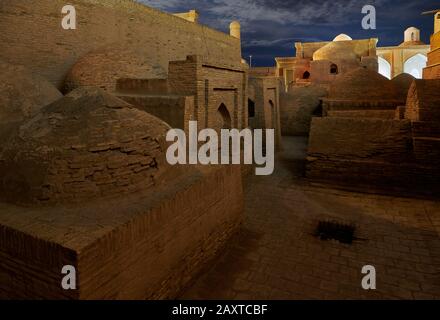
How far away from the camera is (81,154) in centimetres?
379

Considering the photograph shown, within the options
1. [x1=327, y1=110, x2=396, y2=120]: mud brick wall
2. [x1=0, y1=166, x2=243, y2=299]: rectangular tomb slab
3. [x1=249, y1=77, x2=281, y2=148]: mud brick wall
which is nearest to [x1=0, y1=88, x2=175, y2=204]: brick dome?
[x1=0, y1=166, x2=243, y2=299]: rectangular tomb slab

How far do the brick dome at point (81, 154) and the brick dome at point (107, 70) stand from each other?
5.13m

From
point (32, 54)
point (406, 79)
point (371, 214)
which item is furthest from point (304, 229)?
point (406, 79)

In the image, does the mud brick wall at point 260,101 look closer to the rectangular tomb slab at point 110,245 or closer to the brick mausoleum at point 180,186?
the brick mausoleum at point 180,186

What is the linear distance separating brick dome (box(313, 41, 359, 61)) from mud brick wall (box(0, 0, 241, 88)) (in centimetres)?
1059

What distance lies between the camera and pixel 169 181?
179 inches

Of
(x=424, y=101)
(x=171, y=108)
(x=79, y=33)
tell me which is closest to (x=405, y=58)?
(x=424, y=101)

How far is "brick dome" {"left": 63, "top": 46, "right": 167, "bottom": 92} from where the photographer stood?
9.42 m

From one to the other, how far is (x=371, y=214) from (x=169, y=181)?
4630 mm

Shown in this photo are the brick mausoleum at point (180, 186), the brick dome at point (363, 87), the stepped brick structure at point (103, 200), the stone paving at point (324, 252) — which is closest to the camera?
the stepped brick structure at point (103, 200)

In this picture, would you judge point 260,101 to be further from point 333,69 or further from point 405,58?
point 405,58

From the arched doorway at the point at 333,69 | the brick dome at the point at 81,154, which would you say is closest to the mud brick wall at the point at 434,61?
the arched doorway at the point at 333,69

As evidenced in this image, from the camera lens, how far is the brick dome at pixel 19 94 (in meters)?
6.99

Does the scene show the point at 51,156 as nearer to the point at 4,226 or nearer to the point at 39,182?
the point at 39,182
